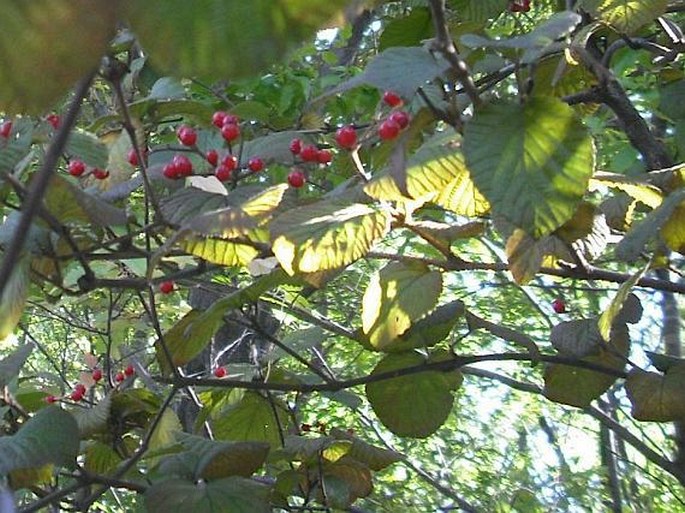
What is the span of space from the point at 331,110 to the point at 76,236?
164 cm

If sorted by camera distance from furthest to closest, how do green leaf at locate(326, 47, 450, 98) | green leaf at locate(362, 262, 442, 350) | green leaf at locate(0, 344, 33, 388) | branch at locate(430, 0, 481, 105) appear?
green leaf at locate(0, 344, 33, 388), green leaf at locate(362, 262, 442, 350), green leaf at locate(326, 47, 450, 98), branch at locate(430, 0, 481, 105)

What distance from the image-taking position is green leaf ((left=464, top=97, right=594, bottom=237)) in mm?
943

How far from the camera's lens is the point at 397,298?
4.21ft

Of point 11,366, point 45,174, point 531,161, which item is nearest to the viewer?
point 45,174

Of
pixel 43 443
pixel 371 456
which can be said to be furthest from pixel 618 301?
pixel 43 443

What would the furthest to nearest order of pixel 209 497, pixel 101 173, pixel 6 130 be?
pixel 101 173 → pixel 209 497 → pixel 6 130

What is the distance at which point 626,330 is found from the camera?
1603 mm

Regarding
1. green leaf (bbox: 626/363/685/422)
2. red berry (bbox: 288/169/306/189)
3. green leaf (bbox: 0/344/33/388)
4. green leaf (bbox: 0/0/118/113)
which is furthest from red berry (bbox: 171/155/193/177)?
green leaf (bbox: 0/0/118/113)

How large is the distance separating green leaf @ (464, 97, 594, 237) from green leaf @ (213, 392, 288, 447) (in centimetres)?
84

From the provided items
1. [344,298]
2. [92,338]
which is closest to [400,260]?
[92,338]

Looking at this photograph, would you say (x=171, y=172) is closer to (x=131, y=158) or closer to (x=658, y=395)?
(x=131, y=158)

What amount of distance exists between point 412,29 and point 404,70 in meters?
0.74

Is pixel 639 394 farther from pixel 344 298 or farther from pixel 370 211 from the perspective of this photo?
pixel 344 298

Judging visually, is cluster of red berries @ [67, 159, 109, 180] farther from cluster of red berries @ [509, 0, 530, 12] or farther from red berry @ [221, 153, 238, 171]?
cluster of red berries @ [509, 0, 530, 12]
